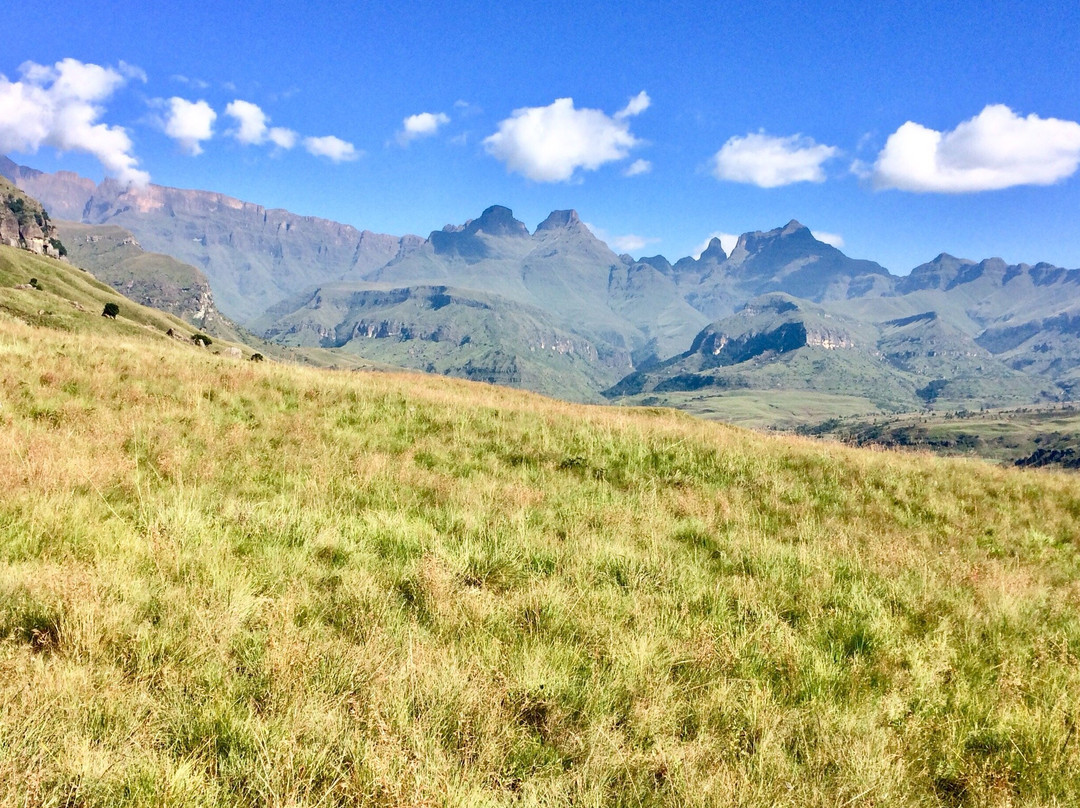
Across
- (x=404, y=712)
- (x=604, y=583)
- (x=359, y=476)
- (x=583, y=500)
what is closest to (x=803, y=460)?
(x=583, y=500)

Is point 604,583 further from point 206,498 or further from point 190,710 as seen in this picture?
point 206,498

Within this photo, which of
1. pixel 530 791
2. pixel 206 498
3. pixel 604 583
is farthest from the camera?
pixel 206 498

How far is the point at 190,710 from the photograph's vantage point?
3105 millimetres

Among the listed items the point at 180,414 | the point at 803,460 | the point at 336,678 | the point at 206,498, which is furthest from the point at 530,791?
the point at 803,460

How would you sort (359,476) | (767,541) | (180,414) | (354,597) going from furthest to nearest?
1. (180,414)
2. (359,476)
3. (767,541)
4. (354,597)

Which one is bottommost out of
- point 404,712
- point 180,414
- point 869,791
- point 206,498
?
point 869,791

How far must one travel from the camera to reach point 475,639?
4.38m

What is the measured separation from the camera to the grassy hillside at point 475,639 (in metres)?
2.95

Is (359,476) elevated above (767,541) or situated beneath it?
elevated above

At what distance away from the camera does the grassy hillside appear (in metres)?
2.95

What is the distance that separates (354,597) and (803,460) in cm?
1221

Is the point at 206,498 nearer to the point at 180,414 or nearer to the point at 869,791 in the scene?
the point at 180,414

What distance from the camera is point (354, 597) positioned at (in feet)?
15.6

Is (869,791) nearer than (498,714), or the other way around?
(869,791)
